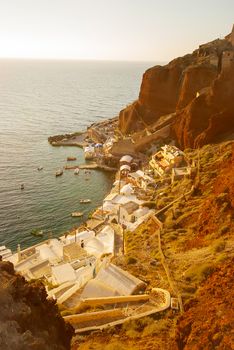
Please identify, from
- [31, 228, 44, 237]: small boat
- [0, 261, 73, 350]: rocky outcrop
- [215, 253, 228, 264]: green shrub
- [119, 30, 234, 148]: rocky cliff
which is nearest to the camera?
[0, 261, 73, 350]: rocky outcrop

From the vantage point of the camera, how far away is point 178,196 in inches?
1719

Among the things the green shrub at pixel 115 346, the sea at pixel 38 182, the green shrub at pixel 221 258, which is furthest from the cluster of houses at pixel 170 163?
the green shrub at pixel 115 346

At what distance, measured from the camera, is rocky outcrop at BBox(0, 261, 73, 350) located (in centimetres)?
1245

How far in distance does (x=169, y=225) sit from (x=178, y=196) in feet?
28.7

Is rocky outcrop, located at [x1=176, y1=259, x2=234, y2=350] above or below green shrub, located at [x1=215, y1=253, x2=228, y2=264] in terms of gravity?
above

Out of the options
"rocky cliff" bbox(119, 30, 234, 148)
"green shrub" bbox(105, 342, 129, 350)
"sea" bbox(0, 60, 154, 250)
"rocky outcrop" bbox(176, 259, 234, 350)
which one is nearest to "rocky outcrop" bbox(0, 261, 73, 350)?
"green shrub" bbox(105, 342, 129, 350)

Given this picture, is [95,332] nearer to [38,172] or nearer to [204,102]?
[204,102]

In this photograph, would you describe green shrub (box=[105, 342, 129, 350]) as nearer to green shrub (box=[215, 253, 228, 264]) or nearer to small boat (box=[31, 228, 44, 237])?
green shrub (box=[215, 253, 228, 264])

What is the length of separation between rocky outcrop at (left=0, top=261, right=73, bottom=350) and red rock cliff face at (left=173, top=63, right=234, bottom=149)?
45.1 meters

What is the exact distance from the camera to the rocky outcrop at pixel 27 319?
40.8 ft

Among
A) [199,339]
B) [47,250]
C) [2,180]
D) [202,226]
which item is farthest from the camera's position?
[2,180]

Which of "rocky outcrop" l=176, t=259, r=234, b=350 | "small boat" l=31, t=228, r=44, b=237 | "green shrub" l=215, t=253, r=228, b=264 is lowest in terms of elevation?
"small boat" l=31, t=228, r=44, b=237

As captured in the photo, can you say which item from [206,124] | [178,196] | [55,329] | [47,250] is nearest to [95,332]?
[55,329]

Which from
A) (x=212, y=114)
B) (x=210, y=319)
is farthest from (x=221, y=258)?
(x=212, y=114)
